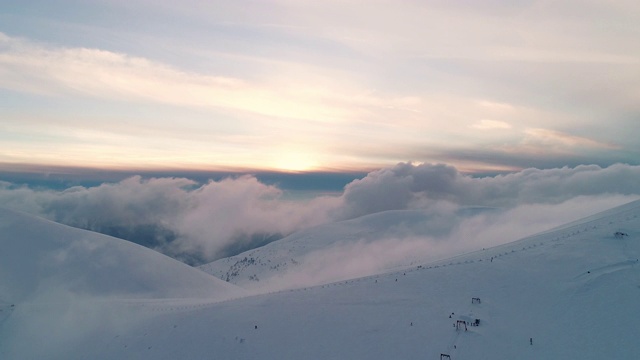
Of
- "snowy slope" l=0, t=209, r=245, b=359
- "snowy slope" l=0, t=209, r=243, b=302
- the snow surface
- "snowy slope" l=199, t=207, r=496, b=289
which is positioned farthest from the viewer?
"snowy slope" l=199, t=207, r=496, b=289

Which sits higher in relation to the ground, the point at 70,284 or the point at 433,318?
the point at 433,318

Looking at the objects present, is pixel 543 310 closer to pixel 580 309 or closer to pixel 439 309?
pixel 580 309

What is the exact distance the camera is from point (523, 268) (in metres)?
33.2

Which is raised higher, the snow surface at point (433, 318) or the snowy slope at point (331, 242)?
the snow surface at point (433, 318)

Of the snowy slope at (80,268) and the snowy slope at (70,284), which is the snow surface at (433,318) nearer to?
the snowy slope at (70,284)

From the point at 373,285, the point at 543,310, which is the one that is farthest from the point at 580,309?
the point at 373,285

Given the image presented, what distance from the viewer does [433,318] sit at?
28734 millimetres

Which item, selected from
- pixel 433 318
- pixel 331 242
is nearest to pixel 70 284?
pixel 433 318

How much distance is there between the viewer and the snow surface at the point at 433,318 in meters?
25.2

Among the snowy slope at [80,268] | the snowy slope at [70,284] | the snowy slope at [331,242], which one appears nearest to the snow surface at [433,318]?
the snowy slope at [70,284]

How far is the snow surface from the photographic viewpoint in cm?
2515

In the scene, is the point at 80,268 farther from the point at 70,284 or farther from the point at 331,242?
the point at 331,242

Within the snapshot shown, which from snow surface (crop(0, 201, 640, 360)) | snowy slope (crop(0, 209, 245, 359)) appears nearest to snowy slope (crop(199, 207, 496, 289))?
snowy slope (crop(0, 209, 245, 359))

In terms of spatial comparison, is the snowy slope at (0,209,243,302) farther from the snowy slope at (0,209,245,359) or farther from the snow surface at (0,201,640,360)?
the snow surface at (0,201,640,360)
